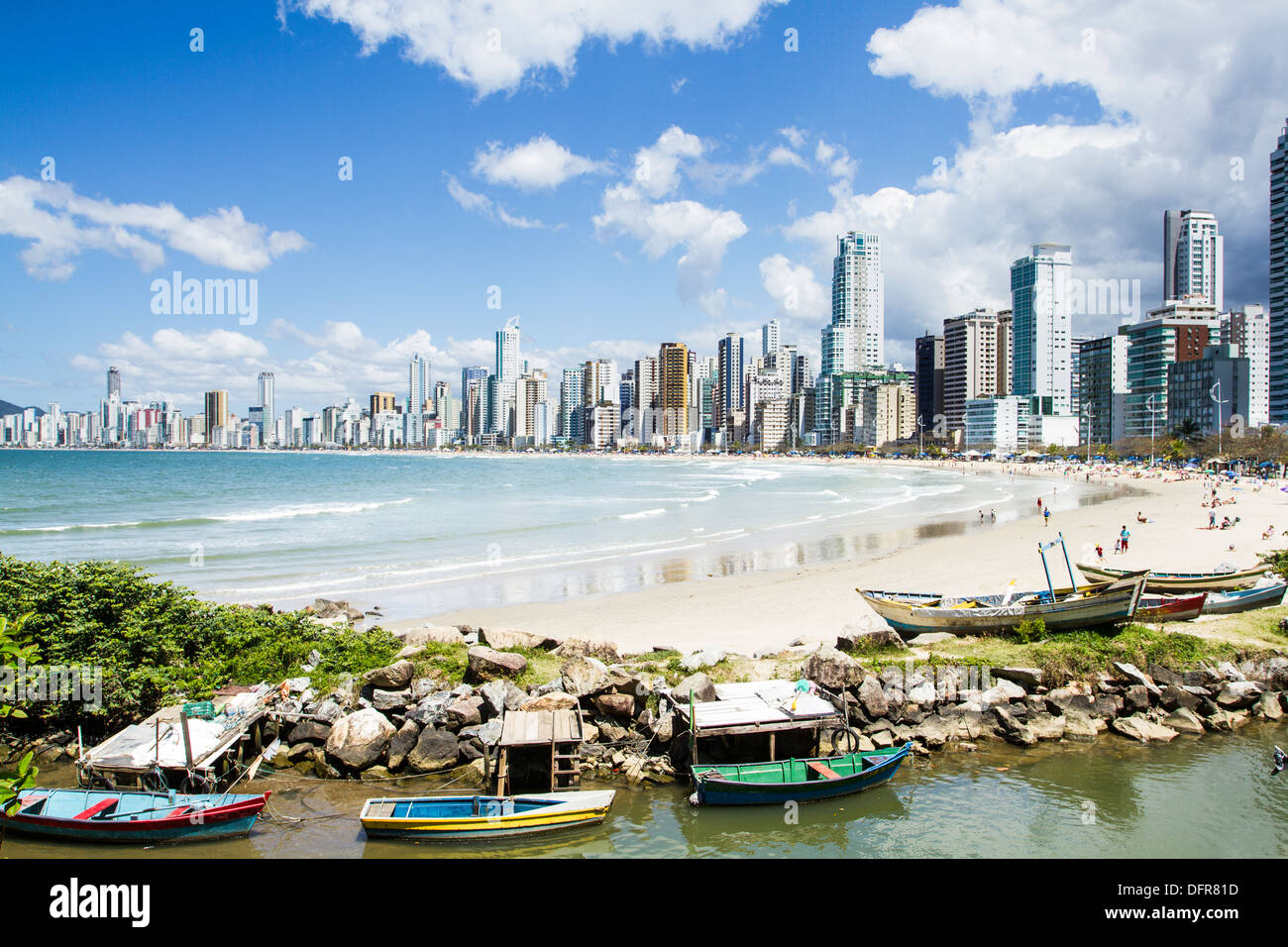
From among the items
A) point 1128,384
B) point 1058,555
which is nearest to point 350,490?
point 1058,555

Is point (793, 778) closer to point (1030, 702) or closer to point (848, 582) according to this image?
point (1030, 702)

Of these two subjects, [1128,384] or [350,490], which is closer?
[350,490]

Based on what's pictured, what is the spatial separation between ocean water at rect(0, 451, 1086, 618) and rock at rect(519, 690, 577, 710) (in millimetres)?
12745

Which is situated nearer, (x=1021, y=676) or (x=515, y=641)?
(x=1021, y=676)

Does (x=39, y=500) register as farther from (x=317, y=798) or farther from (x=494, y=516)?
(x=317, y=798)

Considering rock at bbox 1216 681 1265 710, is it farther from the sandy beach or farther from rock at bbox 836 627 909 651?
the sandy beach

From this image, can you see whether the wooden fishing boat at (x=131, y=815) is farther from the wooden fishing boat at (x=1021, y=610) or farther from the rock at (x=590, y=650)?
the wooden fishing boat at (x=1021, y=610)

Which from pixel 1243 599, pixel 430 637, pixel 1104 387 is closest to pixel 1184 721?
pixel 1243 599

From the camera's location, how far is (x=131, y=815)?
34.3 feet

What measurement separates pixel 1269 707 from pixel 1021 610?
14.8 feet

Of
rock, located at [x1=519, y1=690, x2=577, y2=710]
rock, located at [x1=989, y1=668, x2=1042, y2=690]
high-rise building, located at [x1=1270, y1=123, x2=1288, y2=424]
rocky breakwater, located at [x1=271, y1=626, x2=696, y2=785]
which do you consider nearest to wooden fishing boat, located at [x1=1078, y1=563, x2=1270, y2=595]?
rock, located at [x1=989, y1=668, x2=1042, y2=690]

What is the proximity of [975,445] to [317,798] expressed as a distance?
200058 mm

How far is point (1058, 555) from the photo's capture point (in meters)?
33.7

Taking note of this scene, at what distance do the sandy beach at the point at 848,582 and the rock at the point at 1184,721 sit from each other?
6.35 m
